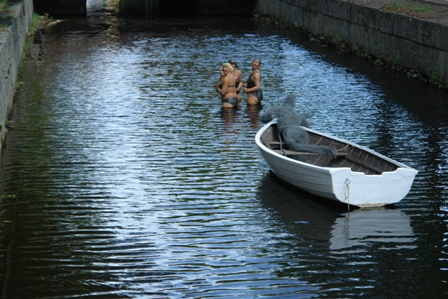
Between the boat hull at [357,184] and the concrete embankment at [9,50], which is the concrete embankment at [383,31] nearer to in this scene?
the boat hull at [357,184]

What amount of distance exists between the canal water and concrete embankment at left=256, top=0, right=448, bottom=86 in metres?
0.78

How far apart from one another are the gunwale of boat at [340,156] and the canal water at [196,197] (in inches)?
20.9

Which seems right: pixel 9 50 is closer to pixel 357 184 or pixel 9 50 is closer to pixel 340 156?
pixel 340 156

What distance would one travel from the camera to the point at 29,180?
14.6 meters

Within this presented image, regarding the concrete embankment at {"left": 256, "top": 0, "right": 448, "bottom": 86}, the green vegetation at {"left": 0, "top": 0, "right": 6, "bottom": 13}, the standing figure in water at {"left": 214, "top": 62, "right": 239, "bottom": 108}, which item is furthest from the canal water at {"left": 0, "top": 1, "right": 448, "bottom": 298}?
the green vegetation at {"left": 0, "top": 0, "right": 6, "bottom": 13}

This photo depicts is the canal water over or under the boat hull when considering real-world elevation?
under

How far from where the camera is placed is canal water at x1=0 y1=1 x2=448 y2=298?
34.8 feet

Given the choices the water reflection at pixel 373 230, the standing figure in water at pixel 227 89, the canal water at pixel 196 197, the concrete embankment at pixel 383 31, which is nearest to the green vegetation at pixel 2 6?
the canal water at pixel 196 197

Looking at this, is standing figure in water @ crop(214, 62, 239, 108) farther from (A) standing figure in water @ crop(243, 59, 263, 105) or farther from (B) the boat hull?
(B) the boat hull

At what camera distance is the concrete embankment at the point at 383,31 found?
23250mm

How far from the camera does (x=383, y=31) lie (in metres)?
27.0

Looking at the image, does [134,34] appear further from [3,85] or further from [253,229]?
[253,229]

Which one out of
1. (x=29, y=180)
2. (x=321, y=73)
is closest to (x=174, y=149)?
(x=29, y=180)

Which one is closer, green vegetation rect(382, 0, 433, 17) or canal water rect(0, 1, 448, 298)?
canal water rect(0, 1, 448, 298)
